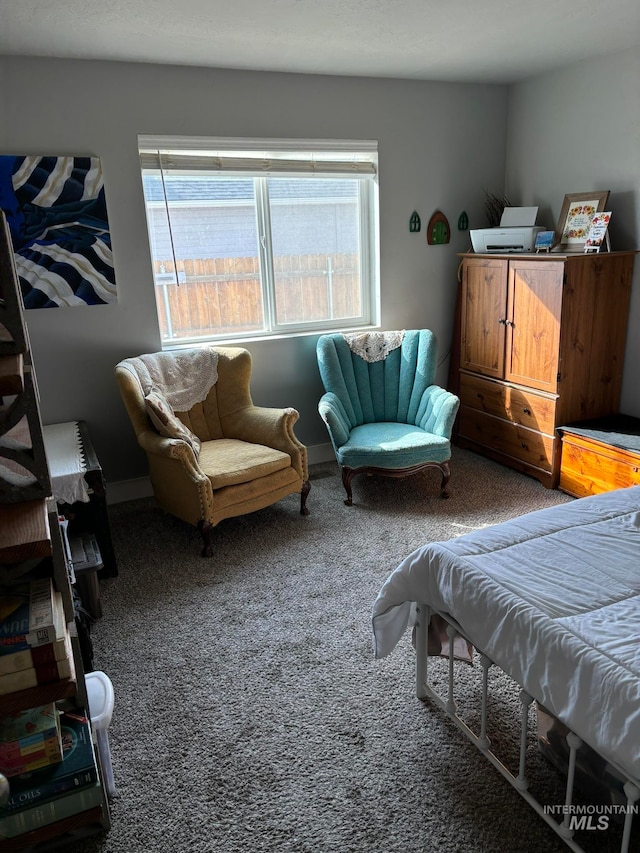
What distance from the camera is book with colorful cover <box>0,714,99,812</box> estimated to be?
153 cm

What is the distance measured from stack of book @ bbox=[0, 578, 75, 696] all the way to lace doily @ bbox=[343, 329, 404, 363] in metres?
3.01

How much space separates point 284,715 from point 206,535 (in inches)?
48.5

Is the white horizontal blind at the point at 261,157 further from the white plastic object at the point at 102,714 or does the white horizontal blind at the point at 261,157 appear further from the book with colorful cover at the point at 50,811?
the book with colorful cover at the point at 50,811

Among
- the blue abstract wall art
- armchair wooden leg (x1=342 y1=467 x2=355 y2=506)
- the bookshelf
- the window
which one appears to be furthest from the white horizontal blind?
the bookshelf

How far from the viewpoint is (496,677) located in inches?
88.4

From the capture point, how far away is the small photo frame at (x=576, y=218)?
3.72m

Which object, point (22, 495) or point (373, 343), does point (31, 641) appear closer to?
point (22, 495)

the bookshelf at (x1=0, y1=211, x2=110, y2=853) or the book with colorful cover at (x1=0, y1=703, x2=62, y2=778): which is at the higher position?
the bookshelf at (x1=0, y1=211, x2=110, y2=853)

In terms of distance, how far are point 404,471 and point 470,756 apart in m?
1.89

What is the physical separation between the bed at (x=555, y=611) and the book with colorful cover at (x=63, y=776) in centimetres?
94

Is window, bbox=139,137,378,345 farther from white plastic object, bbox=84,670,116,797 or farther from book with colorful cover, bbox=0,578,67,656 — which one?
book with colorful cover, bbox=0,578,67,656

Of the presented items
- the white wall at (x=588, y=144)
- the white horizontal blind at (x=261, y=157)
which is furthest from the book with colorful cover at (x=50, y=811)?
the white wall at (x=588, y=144)

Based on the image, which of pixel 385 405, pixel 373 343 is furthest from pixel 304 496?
pixel 373 343

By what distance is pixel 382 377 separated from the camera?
4188 mm
